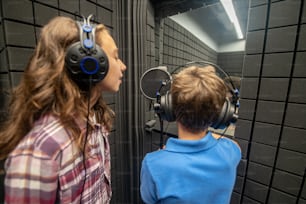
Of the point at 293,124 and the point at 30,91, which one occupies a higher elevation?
the point at 30,91

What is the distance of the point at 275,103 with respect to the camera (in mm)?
925

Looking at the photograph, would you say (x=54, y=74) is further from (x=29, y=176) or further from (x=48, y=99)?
(x=29, y=176)

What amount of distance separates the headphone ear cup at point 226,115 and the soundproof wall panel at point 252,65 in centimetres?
49

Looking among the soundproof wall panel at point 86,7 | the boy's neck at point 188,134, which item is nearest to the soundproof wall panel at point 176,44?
the soundproof wall panel at point 86,7

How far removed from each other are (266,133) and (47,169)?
1213 millimetres

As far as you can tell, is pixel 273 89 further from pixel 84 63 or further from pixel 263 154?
pixel 84 63

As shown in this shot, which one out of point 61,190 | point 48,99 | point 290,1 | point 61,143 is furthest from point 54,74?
point 290,1

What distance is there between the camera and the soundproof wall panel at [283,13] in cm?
82

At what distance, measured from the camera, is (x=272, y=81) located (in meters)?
0.92

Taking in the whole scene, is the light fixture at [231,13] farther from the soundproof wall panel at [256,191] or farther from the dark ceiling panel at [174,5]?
the soundproof wall panel at [256,191]

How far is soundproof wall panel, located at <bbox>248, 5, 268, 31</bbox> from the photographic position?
900 mm

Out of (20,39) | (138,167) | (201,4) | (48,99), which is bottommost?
(138,167)

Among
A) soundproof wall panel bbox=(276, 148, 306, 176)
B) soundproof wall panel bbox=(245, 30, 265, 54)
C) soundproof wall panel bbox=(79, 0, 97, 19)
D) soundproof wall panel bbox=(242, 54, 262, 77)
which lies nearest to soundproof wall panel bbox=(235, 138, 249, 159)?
soundproof wall panel bbox=(276, 148, 306, 176)

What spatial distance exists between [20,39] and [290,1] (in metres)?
1.47
